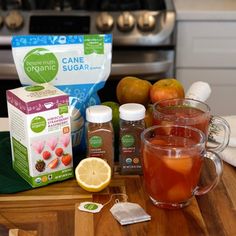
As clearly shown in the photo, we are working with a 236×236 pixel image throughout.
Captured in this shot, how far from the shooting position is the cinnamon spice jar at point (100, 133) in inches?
44.0

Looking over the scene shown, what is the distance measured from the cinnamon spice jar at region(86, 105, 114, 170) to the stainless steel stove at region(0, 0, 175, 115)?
99cm

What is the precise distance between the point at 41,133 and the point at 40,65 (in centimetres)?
17

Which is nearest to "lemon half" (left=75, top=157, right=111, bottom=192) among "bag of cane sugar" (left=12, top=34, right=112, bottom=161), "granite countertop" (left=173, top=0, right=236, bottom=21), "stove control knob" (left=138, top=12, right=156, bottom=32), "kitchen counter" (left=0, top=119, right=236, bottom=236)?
"kitchen counter" (left=0, top=119, right=236, bottom=236)

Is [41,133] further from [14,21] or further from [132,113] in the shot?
[14,21]

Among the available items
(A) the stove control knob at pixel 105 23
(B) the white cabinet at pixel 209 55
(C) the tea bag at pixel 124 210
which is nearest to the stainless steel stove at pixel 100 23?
(A) the stove control knob at pixel 105 23

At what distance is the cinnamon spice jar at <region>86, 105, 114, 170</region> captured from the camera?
1118 millimetres

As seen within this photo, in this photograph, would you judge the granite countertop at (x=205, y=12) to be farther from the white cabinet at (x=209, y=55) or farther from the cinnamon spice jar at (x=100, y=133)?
the cinnamon spice jar at (x=100, y=133)

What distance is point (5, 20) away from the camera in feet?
7.14

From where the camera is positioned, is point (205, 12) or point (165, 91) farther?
point (205, 12)

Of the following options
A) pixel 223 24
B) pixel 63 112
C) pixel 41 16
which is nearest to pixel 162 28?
pixel 223 24

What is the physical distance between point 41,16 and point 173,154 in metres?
1.35

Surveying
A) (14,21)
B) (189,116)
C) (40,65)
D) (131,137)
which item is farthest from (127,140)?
(14,21)

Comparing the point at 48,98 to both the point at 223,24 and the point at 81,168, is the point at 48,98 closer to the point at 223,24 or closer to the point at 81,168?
the point at 81,168

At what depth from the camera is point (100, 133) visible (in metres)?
1.13
